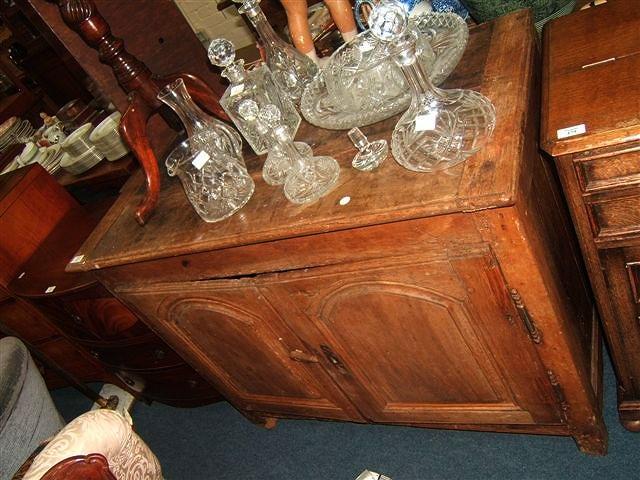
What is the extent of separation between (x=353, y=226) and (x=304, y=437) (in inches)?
47.5

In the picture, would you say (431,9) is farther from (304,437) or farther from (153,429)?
(153,429)

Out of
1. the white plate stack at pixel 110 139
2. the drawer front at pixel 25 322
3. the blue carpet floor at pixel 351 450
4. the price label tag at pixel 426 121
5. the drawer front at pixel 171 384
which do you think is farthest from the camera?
the white plate stack at pixel 110 139

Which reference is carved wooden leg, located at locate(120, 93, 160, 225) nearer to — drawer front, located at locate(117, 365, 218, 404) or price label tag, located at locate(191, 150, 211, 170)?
price label tag, located at locate(191, 150, 211, 170)

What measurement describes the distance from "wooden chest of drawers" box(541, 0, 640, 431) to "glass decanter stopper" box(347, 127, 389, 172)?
11.4 inches

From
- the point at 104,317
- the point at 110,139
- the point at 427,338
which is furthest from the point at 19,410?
the point at 110,139

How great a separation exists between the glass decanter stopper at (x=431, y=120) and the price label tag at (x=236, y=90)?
1.49 feet

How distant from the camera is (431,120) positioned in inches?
36.5

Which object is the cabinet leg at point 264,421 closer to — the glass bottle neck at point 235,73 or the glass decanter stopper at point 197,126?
the glass decanter stopper at point 197,126

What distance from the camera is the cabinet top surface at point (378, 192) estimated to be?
2.75ft

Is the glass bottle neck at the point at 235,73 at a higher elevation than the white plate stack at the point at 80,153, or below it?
higher

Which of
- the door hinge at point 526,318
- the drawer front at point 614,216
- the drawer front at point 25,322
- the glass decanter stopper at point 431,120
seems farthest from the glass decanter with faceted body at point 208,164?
the drawer front at point 25,322

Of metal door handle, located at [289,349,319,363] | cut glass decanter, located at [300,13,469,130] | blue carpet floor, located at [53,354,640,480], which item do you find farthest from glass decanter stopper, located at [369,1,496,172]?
blue carpet floor, located at [53,354,640,480]

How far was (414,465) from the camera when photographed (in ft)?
5.25

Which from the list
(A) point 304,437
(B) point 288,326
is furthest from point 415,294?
(A) point 304,437
